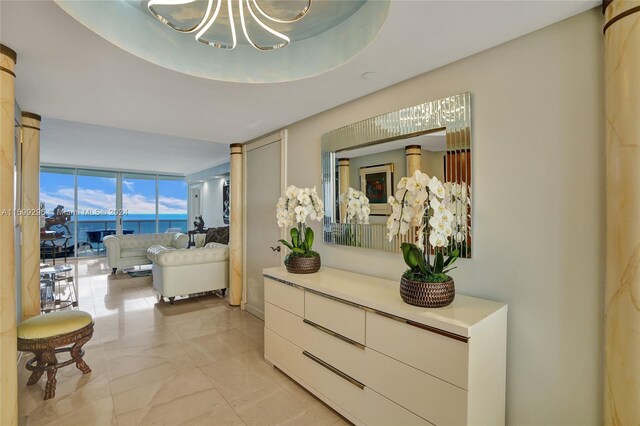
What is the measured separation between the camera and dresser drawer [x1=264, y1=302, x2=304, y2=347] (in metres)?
2.31

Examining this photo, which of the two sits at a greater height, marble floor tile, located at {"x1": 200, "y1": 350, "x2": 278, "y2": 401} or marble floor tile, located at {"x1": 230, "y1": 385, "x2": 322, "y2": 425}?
marble floor tile, located at {"x1": 200, "y1": 350, "x2": 278, "y2": 401}

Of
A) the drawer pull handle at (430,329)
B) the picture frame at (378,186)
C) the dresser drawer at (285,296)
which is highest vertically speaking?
the picture frame at (378,186)

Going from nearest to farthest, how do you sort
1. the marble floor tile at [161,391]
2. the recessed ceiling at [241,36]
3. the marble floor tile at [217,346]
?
1. the recessed ceiling at [241,36]
2. the marble floor tile at [161,391]
3. the marble floor tile at [217,346]

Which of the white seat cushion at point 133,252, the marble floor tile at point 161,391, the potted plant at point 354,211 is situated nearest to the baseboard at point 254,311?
the marble floor tile at point 161,391

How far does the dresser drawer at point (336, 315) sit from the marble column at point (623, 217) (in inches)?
43.9

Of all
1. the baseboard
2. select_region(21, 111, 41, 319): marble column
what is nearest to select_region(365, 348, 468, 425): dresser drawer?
the baseboard

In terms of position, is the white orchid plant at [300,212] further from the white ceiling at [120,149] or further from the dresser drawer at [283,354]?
the white ceiling at [120,149]

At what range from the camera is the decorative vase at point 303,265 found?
247 cm

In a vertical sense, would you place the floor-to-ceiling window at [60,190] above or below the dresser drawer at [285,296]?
above

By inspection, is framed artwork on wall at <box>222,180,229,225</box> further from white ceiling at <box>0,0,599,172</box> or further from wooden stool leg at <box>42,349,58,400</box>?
wooden stool leg at <box>42,349,58,400</box>

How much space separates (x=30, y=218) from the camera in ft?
10.4

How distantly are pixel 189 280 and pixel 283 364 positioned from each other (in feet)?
8.43

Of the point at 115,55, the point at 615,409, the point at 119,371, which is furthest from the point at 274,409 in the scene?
the point at 115,55

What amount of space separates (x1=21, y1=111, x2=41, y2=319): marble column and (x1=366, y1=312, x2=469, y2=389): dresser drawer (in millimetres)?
3680
